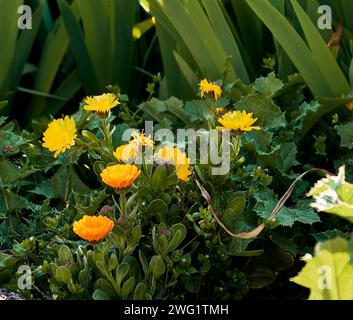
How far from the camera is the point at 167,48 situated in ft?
7.48

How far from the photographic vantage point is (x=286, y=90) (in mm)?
2059

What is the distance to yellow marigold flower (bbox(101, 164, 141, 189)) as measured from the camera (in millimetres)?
1418

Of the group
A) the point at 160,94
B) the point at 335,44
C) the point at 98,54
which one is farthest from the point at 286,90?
the point at 98,54

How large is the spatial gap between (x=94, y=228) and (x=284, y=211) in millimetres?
430

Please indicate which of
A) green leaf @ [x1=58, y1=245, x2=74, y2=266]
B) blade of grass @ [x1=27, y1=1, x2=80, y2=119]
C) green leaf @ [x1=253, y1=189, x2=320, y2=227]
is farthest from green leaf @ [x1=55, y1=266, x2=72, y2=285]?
blade of grass @ [x1=27, y1=1, x2=80, y2=119]

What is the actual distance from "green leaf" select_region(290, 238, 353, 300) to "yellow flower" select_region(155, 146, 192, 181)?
1.24ft

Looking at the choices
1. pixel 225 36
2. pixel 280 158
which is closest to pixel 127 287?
pixel 280 158

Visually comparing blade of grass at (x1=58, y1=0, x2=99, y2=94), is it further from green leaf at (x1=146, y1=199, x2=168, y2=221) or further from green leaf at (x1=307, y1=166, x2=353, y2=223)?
green leaf at (x1=307, y1=166, x2=353, y2=223)

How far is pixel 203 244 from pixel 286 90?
572 millimetres

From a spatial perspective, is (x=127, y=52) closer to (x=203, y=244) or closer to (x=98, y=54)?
(x=98, y=54)

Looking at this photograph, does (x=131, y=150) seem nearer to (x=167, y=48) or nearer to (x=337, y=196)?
(x=337, y=196)

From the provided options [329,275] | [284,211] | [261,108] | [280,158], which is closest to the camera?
[329,275]

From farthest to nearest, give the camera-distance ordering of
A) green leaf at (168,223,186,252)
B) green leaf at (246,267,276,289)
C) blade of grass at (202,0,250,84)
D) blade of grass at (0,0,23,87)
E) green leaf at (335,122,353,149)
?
blade of grass at (0,0,23,87) < blade of grass at (202,0,250,84) < green leaf at (335,122,353,149) < green leaf at (246,267,276,289) < green leaf at (168,223,186,252)

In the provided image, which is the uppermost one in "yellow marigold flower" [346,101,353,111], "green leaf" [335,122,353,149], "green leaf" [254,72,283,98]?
"green leaf" [254,72,283,98]
